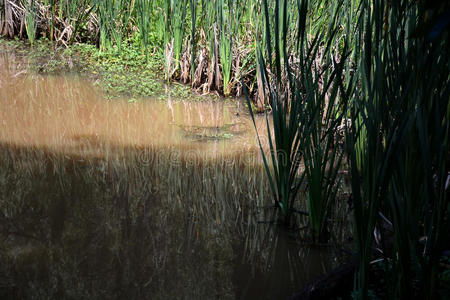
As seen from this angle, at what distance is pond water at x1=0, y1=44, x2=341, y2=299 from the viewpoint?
1900mm

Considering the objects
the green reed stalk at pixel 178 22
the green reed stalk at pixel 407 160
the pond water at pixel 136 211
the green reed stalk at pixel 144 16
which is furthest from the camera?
the green reed stalk at pixel 144 16

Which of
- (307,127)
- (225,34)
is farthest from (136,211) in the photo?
(225,34)

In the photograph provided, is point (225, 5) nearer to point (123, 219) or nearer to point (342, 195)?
point (342, 195)

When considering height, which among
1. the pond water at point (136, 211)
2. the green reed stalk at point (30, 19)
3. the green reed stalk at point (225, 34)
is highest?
the green reed stalk at point (30, 19)

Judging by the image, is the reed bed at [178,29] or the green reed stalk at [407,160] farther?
the reed bed at [178,29]

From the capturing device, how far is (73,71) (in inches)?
Result: 184

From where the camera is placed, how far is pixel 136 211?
2.39 meters

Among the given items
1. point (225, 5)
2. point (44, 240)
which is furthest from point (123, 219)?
point (225, 5)

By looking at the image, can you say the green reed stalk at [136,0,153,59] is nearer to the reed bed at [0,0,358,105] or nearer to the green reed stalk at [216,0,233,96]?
the reed bed at [0,0,358,105]

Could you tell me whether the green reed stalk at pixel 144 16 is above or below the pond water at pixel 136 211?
above

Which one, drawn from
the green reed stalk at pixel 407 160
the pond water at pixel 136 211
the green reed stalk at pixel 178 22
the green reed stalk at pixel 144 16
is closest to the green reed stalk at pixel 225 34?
the green reed stalk at pixel 178 22

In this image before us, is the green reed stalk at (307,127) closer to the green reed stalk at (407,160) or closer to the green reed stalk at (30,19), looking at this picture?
the green reed stalk at (407,160)

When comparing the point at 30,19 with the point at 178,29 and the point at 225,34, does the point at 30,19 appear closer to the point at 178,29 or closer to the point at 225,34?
the point at 178,29

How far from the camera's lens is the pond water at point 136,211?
74.8 inches
